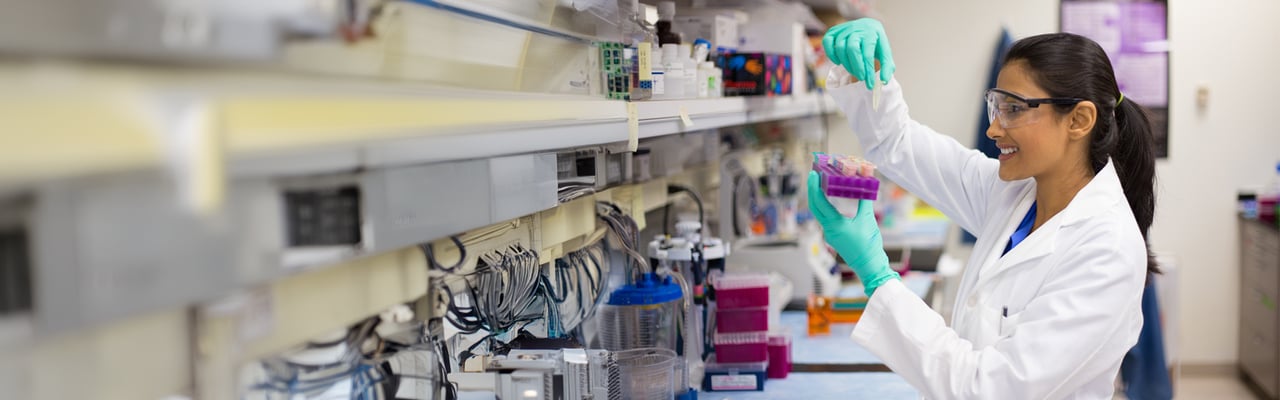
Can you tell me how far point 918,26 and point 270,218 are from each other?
194 inches

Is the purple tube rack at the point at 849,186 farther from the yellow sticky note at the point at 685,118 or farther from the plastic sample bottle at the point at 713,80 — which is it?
the plastic sample bottle at the point at 713,80

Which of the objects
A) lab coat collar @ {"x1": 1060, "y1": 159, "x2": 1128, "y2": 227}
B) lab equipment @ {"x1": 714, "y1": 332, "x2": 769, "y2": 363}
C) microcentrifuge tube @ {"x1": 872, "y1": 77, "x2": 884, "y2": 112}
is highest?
microcentrifuge tube @ {"x1": 872, "y1": 77, "x2": 884, "y2": 112}

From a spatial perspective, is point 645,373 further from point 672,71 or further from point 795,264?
point 795,264

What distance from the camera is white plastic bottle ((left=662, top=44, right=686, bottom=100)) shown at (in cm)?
227

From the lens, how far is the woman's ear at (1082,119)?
2086mm

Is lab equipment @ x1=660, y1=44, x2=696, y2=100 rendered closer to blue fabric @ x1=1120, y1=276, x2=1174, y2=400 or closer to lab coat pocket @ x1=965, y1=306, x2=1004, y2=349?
lab coat pocket @ x1=965, y1=306, x2=1004, y2=349

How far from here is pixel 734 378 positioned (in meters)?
2.67

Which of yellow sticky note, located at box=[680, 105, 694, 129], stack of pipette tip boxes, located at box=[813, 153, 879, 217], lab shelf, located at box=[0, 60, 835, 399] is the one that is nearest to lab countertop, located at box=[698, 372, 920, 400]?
stack of pipette tip boxes, located at box=[813, 153, 879, 217]

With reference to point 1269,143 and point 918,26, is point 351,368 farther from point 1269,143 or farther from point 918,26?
point 1269,143

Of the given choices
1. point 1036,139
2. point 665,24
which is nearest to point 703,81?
point 665,24

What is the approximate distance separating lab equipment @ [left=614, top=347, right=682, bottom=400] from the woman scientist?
409mm

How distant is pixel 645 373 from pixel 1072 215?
899 millimetres

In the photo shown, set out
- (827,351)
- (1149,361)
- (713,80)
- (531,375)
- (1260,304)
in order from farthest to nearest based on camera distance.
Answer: (1260,304)
(1149,361)
(827,351)
(713,80)
(531,375)

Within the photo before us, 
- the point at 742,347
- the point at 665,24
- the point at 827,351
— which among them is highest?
the point at 665,24
